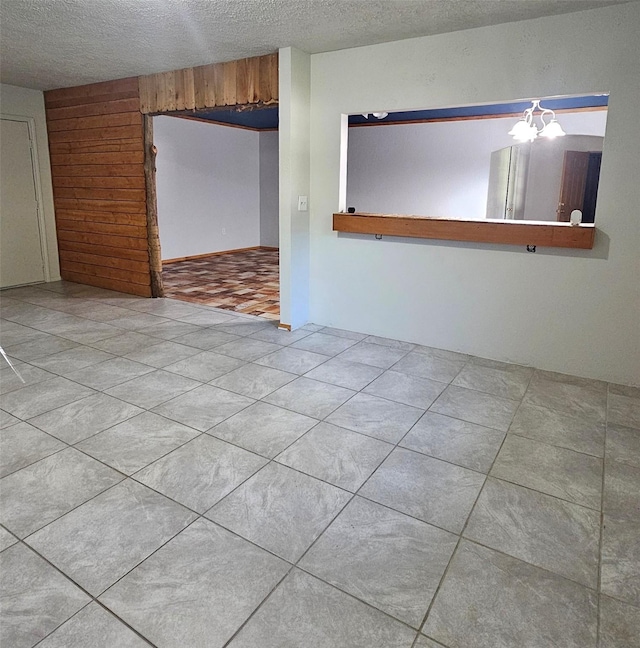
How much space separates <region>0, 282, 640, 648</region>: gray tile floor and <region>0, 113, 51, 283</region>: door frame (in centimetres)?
334

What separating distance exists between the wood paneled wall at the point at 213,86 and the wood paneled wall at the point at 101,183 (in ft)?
1.03

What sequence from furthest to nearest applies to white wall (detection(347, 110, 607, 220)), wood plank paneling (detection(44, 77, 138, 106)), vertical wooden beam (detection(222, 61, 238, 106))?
white wall (detection(347, 110, 607, 220)), wood plank paneling (detection(44, 77, 138, 106)), vertical wooden beam (detection(222, 61, 238, 106))

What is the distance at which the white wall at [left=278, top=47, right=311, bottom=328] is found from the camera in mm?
3938

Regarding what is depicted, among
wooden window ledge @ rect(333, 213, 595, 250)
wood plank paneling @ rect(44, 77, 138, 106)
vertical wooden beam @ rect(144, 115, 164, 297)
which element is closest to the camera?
wooden window ledge @ rect(333, 213, 595, 250)

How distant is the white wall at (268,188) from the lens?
371 inches

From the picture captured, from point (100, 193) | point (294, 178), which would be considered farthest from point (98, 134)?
point (294, 178)

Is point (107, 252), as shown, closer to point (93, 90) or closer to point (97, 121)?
point (97, 121)

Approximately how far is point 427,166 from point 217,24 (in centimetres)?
494

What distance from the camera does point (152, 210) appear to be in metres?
5.35

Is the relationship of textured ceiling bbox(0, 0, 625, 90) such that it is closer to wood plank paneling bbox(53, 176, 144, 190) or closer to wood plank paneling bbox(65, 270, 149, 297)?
wood plank paneling bbox(53, 176, 144, 190)

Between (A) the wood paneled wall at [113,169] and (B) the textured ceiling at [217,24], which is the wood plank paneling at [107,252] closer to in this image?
(A) the wood paneled wall at [113,169]

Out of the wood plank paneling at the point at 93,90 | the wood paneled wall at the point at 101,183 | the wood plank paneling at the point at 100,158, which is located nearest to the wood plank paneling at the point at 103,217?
the wood paneled wall at the point at 101,183

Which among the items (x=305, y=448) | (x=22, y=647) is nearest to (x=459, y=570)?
(x=305, y=448)

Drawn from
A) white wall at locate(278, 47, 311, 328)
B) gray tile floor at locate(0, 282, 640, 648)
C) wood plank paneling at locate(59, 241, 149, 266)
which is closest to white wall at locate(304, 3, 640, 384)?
white wall at locate(278, 47, 311, 328)
